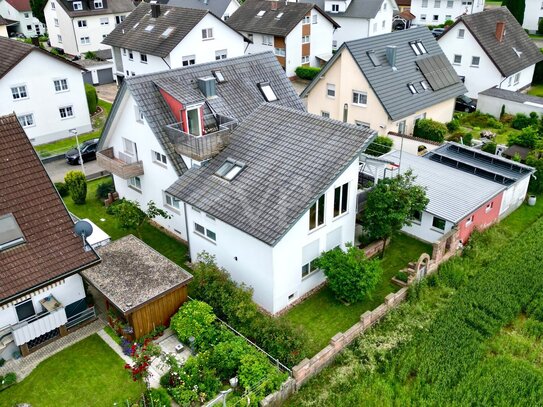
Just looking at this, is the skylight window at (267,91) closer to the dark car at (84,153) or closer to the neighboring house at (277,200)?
the neighboring house at (277,200)

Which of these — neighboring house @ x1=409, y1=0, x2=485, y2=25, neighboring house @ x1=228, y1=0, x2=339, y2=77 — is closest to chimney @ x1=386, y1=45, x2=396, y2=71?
neighboring house @ x1=228, y1=0, x2=339, y2=77

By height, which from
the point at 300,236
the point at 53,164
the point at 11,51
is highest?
the point at 11,51

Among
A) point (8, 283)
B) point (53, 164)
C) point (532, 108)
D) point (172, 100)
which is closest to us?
point (8, 283)

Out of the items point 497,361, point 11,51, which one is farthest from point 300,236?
point 11,51

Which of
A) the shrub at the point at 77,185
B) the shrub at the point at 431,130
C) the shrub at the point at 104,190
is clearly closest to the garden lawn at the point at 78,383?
the shrub at the point at 77,185

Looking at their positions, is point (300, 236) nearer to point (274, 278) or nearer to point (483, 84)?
point (274, 278)

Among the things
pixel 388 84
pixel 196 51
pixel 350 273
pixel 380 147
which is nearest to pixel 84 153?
pixel 196 51

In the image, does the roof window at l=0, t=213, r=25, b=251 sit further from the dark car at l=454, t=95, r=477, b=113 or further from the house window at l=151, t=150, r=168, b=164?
the dark car at l=454, t=95, r=477, b=113
